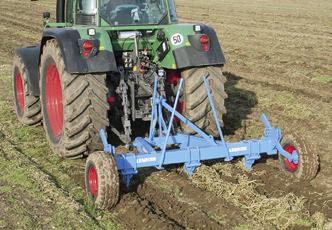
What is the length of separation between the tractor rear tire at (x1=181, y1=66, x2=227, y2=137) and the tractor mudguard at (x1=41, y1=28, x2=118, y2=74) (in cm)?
92

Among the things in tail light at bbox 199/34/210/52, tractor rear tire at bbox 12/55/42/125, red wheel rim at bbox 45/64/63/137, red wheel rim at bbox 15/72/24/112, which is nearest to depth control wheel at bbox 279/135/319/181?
tail light at bbox 199/34/210/52

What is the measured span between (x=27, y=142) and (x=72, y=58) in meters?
1.69

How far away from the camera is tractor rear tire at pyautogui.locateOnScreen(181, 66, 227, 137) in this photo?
5875mm

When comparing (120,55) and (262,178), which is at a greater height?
(120,55)

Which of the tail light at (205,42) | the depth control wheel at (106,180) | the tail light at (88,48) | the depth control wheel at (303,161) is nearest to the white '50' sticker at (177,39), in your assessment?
the tail light at (205,42)

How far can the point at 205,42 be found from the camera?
19.2ft

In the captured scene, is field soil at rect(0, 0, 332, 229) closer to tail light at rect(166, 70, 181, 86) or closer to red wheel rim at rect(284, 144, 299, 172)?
red wheel rim at rect(284, 144, 299, 172)

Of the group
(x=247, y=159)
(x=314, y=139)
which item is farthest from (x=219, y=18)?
(x=247, y=159)

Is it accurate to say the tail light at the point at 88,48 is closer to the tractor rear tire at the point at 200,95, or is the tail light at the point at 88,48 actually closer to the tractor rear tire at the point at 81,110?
the tractor rear tire at the point at 81,110

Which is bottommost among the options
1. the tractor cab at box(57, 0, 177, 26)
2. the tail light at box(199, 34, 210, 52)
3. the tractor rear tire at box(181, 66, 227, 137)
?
the tractor rear tire at box(181, 66, 227, 137)

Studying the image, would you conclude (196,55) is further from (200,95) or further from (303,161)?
(303,161)

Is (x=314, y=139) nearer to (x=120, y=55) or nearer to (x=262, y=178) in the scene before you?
(x=262, y=178)

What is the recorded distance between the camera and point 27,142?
655 centimetres

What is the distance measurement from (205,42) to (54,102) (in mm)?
1886
